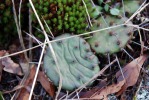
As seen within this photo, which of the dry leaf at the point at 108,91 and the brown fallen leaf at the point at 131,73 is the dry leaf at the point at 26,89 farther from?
the brown fallen leaf at the point at 131,73

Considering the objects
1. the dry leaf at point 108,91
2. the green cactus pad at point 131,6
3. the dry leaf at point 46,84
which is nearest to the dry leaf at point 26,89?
the dry leaf at point 46,84

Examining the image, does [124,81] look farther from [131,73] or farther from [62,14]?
[62,14]

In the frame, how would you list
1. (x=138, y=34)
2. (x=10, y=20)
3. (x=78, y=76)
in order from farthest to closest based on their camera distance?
(x=138, y=34) → (x=10, y=20) → (x=78, y=76)

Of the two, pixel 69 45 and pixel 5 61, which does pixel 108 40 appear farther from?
pixel 5 61

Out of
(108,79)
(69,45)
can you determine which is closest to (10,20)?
(69,45)

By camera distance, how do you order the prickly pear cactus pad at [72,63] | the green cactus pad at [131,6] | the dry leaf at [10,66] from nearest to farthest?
the prickly pear cactus pad at [72,63], the dry leaf at [10,66], the green cactus pad at [131,6]
